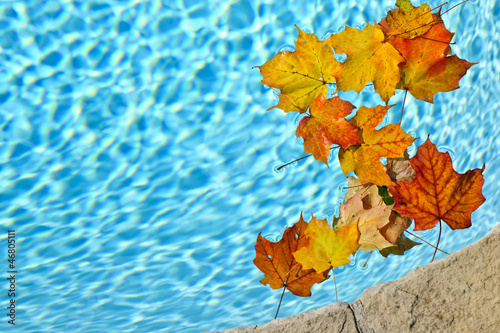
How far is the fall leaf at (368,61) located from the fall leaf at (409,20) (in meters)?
0.04

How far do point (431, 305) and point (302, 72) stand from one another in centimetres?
46

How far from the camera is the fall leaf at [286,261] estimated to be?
687 millimetres

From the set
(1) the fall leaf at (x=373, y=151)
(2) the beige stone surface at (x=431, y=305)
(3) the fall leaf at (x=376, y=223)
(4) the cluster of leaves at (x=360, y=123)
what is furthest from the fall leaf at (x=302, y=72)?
(2) the beige stone surface at (x=431, y=305)

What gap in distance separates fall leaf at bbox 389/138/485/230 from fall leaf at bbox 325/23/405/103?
0.16 m

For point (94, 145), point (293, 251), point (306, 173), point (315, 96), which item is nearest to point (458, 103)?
point (306, 173)

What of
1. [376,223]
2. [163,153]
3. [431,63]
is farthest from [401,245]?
[163,153]

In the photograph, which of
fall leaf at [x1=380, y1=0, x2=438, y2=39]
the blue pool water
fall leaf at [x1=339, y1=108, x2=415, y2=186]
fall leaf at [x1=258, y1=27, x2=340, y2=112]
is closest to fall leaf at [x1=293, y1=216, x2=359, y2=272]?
fall leaf at [x1=339, y1=108, x2=415, y2=186]

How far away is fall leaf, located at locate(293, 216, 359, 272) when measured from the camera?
2.13 feet

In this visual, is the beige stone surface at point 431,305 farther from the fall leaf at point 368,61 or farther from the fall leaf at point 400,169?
the fall leaf at point 368,61

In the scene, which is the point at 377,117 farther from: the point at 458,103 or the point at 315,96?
the point at 458,103

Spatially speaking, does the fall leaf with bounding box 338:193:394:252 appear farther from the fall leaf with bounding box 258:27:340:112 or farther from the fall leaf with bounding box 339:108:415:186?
the fall leaf with bounding box 258:27:340:112

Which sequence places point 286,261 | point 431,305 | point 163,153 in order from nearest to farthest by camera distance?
point 431,305 < point 286,261 < point 163,153

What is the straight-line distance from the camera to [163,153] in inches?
58.5

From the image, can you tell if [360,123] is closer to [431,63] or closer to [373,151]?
[373,151]
